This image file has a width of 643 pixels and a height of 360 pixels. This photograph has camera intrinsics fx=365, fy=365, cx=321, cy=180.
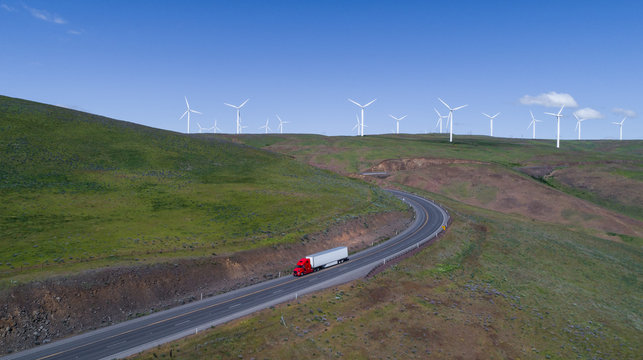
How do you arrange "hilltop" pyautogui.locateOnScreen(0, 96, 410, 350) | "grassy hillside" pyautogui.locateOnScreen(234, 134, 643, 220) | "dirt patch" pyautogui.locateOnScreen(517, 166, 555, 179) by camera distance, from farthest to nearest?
"dirt patch" pyautogui.locateOnScreen(517, 166, 555, 179), "grassy hillside" pyautogui.locateOnScreen(234, 134, 643, 220), "hilltop" pyautogui.locateOnScreen(0, 96, 410, 350)

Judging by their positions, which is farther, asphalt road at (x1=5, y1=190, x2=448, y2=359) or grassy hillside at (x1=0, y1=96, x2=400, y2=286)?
grassy hillside at (x1=0, y1=96, x2=400, y2=286)

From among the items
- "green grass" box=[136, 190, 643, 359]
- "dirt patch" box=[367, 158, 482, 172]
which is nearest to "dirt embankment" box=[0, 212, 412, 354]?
"green grass" box=[136, 190, 643, 359]

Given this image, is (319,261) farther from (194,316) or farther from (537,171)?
(537,171)

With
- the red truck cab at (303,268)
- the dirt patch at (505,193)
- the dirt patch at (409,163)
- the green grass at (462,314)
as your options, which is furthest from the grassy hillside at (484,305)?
the dirt patch at (409,163)

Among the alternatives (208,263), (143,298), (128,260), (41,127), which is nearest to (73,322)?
(143,298)

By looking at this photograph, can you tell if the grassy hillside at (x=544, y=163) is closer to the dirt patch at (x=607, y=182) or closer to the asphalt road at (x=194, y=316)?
the dirt patch at (x=607, y=182)

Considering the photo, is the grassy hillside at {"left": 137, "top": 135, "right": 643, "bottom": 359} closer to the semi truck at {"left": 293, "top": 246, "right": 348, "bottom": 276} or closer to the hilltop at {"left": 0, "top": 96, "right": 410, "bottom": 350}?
the semi truck at {"left": 293, "top": 246, "right": 348, "bottom": 276}

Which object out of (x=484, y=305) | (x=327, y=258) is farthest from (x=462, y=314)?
(x=327, y=258)
